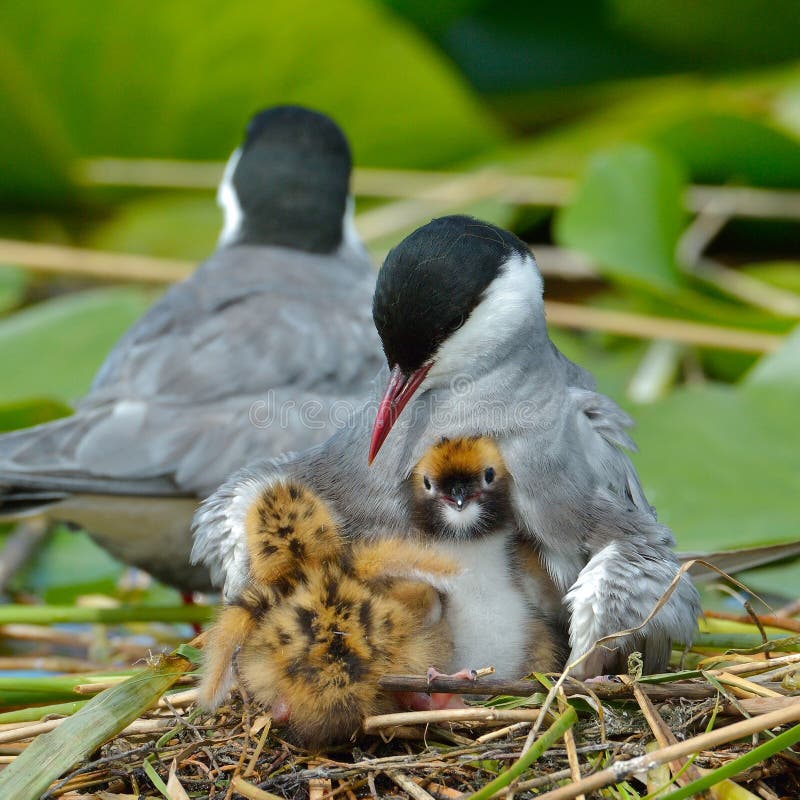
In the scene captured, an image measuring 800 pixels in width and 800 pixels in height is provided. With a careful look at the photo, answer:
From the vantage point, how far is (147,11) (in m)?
5.63

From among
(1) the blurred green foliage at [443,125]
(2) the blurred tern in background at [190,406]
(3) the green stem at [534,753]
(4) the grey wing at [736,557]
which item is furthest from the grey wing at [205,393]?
(3) the green stem at [534,753]

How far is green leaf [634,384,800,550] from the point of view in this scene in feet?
Result: 12.4

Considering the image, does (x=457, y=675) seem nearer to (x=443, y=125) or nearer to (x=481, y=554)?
(x=481, y=554)

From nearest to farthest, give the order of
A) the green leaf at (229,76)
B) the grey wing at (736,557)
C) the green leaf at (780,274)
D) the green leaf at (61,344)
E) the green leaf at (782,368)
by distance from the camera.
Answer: the grey wing at (736,557) → the green leaf at (782,368) → the green leaf at (61,344) → the green leaf at (780,274) → the green leaf at (229,76)

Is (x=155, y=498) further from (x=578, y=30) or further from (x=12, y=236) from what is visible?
(x=578, y=30)

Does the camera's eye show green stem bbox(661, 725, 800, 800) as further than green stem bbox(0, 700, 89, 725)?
No

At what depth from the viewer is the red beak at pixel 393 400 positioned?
2.80 metres

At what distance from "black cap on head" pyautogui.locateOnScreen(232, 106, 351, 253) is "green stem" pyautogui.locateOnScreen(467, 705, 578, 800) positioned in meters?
2.67

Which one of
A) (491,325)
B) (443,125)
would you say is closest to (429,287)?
(491,325)

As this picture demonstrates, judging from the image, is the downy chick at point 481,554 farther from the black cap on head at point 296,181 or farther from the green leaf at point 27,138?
the green leaf at point 27,138

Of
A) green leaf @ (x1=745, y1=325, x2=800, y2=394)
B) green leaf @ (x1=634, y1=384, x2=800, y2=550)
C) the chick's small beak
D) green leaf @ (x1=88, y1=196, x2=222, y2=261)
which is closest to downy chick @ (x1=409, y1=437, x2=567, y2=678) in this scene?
the chick's small beak

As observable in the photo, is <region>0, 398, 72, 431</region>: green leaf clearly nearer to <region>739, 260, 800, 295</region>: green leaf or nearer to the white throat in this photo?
the white throat

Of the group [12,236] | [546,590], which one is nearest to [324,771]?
[546,590]

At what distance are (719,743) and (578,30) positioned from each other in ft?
15.5
